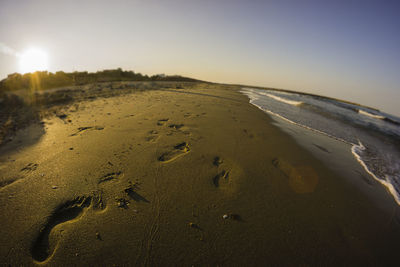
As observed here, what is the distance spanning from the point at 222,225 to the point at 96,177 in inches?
75.4

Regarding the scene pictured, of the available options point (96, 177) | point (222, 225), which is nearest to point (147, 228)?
point (222, 225)

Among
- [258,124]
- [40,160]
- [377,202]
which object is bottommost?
→ [377,202]

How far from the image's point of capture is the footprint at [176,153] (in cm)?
286

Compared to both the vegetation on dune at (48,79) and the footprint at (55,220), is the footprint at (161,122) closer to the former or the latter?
the footprint at (55,220)

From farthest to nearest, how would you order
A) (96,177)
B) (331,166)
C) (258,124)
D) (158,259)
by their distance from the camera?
(258,124) → (331,166) → (96,177) → (158,259)

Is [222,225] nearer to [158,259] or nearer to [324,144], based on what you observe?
[158,259]

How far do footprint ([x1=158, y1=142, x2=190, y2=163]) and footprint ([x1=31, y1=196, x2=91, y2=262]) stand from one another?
123 centimetres

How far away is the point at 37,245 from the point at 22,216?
50 centimetres

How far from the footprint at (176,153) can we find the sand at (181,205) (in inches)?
0.8

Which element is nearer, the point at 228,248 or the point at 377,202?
the point at 228,248

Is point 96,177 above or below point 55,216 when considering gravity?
above

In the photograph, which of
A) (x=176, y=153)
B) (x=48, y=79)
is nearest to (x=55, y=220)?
(x=176, y=153)

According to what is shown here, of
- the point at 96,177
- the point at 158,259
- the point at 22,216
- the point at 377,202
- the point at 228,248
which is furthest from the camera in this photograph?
the point at 377,202

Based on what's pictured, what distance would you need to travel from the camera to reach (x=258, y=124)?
5.35 m
